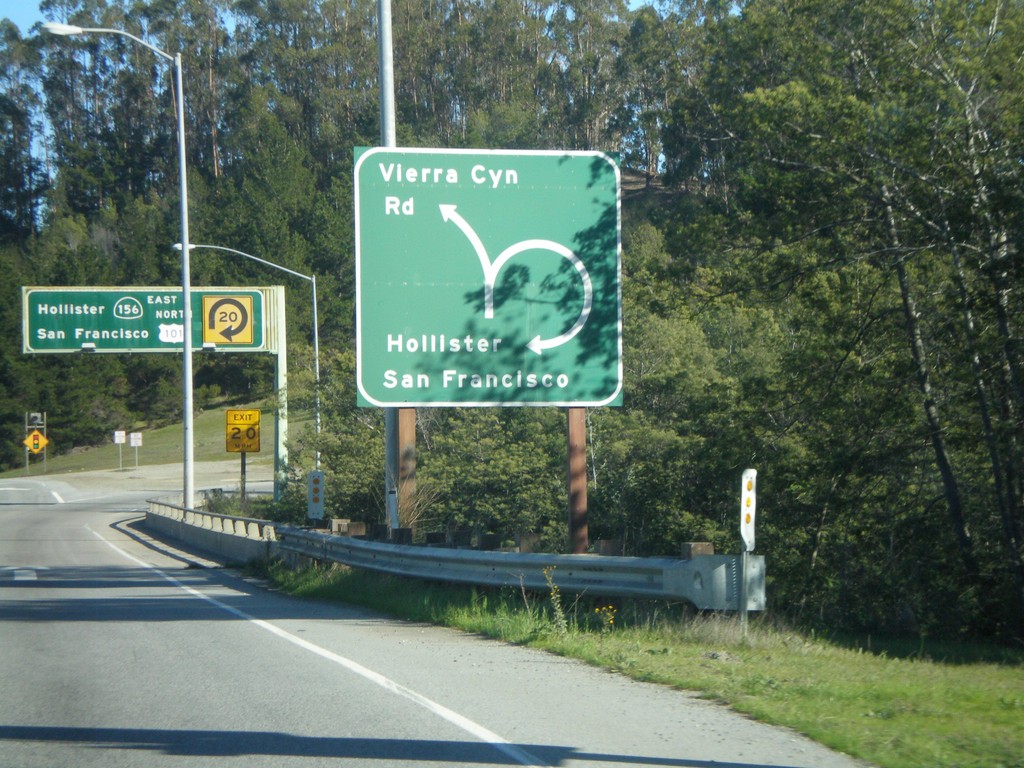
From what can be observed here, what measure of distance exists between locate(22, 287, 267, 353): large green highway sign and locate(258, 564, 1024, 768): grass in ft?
84.5

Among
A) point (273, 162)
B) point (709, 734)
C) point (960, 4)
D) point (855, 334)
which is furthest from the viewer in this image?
point (273, 162)

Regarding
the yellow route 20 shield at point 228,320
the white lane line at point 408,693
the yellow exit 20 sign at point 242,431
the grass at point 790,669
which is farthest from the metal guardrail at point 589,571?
the yellow route 20 shield at point 228,320

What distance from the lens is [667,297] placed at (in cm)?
1870

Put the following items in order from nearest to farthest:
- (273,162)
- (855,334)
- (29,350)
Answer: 1. (855,334)
2. (29,350)
3. (273,162)

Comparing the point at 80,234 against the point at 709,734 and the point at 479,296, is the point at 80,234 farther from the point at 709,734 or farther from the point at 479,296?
the point at 709,734

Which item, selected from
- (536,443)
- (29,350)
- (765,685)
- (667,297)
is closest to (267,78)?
(29,350)

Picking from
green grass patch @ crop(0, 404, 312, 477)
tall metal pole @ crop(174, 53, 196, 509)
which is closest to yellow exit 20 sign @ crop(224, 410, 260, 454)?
tall metal pole @ crop(174, 53, 196, 509)

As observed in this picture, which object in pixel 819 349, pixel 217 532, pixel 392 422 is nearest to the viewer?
pixel 392 422

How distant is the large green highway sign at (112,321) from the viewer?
39.0m

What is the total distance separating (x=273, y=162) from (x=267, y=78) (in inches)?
379

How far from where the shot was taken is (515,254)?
1398 cm

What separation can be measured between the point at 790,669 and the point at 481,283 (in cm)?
631

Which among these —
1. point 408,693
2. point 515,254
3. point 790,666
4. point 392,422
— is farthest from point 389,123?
point 790,666

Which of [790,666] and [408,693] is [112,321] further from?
[790,666]
